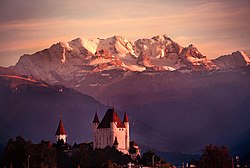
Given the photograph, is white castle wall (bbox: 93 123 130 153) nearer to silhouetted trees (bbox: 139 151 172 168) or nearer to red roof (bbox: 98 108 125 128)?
red roof (bbox: 98 108 125 128)

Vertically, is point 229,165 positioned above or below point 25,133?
below

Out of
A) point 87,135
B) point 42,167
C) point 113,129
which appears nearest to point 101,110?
point 87,135

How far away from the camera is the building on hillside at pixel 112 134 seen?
147m

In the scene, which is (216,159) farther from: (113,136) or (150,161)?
(113,136)

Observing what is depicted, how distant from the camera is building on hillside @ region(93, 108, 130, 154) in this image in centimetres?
14675

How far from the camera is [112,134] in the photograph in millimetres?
147500

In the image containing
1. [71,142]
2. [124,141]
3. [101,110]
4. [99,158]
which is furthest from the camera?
[101,110]

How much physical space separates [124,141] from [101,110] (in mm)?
49413

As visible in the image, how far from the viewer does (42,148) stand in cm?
13175

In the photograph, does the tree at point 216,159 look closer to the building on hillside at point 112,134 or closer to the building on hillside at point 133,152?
the building on hillside at point 133,152

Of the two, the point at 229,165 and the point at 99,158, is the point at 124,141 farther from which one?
the point at 229,165

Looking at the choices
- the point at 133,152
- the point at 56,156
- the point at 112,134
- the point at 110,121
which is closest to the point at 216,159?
the point at 56,156

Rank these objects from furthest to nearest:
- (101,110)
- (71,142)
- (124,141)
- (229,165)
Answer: (101,110)
(71,142)
(124,141)
(229,165)

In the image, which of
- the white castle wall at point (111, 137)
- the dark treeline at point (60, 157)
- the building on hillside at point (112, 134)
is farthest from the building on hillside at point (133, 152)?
the dark treeline at point (60, 157)
